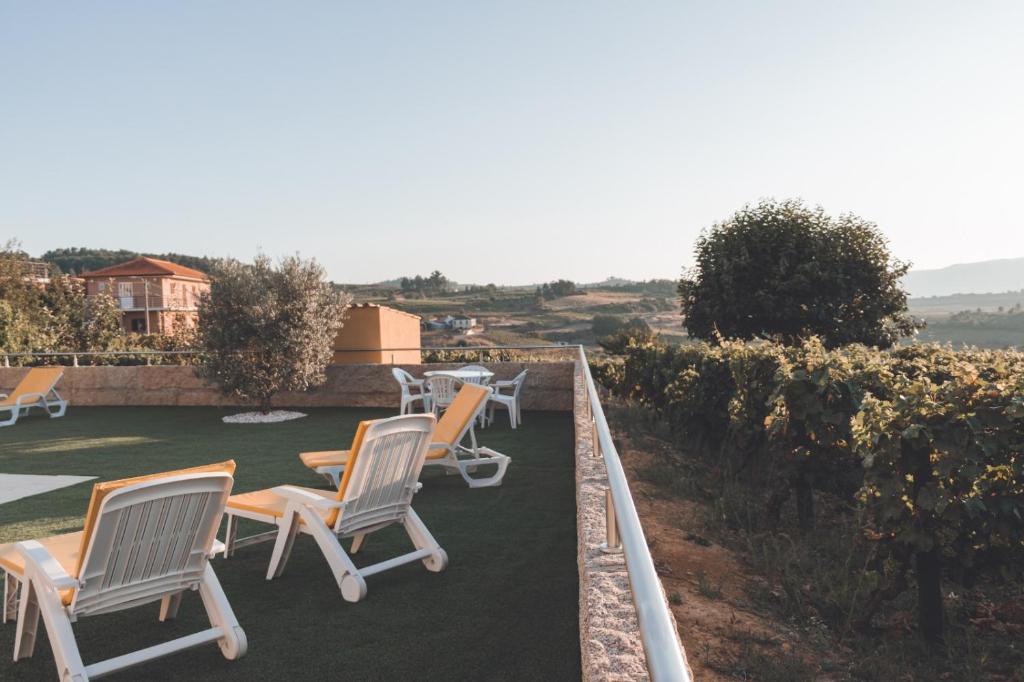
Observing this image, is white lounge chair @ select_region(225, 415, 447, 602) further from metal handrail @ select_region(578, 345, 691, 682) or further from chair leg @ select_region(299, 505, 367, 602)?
metal handrail @ select_region(578, 345, 691, 682)

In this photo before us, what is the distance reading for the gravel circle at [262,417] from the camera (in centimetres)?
1121

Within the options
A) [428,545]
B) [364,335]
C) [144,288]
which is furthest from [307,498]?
[144,288]

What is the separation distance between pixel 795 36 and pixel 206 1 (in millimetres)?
12436

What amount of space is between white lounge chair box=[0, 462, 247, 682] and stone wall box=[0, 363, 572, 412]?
29.0 ft

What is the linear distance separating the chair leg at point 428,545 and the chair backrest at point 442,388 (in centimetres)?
564

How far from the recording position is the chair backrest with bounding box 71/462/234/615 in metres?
2.85

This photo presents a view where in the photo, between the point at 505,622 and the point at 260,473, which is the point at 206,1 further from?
the point at 505,622

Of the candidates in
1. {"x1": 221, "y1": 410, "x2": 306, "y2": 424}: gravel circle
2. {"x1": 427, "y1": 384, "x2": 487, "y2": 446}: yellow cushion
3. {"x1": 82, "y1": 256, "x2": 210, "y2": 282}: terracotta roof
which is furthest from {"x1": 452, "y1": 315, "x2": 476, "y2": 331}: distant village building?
Result: {"x1": 427, "y1": 384, "x2": 487, "y2": 446}: yellow cushion

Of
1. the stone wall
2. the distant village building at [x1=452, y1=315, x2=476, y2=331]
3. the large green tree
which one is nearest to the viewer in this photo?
the stone wall

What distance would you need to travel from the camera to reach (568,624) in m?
3.54

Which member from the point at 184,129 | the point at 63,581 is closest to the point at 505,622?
the point at 63,581

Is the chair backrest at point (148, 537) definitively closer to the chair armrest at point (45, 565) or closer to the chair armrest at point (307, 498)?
the chair armrest at point (45, 565)

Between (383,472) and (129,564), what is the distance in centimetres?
145

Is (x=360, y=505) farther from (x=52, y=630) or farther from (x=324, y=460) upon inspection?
(x=324, y=460)
